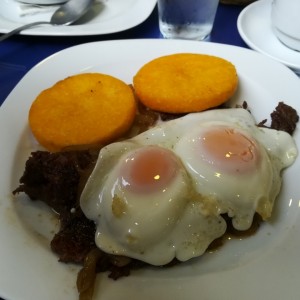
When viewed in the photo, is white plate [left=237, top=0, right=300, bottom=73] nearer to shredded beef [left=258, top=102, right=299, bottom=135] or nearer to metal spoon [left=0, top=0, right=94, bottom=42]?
shredded beef [left=258, top=102, right=299, bottom=135]

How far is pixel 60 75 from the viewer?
143 centimetres

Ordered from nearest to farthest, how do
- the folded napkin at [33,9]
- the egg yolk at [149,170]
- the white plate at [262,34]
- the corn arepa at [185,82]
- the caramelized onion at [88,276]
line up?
the caramelized onion at [88,276] → the egg yolk at [149,170] → the corn arepa at [185,82] → the white plate at [262,34] → the folded napkin at [33,9]

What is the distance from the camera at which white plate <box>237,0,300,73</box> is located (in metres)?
1.65

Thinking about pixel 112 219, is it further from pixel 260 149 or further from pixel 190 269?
pixel 260 149

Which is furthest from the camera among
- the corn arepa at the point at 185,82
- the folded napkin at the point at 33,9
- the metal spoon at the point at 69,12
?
the folded napkin at the point at 33,9

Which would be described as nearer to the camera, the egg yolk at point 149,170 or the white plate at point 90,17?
the egg yolk at point 149,170

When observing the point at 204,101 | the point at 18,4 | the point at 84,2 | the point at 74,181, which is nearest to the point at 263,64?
the point at 204,101

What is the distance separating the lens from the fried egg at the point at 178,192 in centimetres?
91

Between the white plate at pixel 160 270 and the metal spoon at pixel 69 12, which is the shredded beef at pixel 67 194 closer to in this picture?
the white plate at pixel 160 270

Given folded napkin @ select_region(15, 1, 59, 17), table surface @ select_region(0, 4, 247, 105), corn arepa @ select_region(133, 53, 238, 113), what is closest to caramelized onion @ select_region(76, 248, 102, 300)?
corn arepa @ select_region(133, 53, 238, 113)

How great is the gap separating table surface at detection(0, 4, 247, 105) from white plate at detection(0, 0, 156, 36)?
0.20ft

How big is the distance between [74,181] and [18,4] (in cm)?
140

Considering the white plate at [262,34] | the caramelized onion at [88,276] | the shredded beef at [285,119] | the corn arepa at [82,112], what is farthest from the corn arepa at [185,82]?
the caramelized onion at [88,276]

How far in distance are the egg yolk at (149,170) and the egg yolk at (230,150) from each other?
0.31ft
